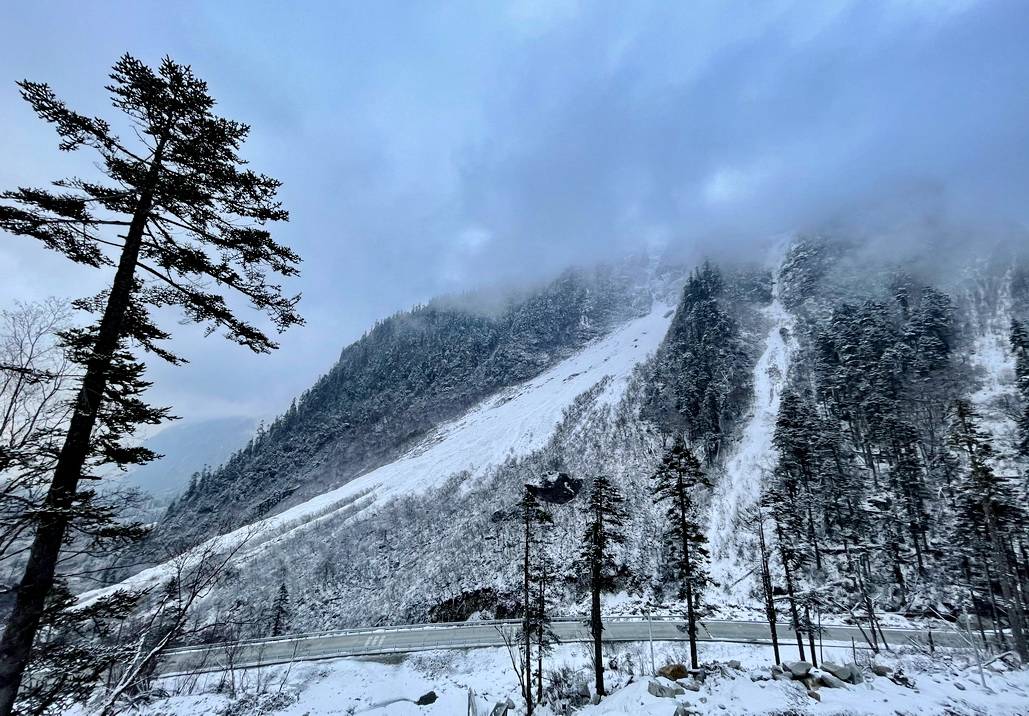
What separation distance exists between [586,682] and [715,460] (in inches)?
1736

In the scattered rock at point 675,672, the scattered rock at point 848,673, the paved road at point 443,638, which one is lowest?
the paved road at point 443,638

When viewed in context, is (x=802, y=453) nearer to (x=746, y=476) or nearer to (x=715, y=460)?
(x=746, y=476)

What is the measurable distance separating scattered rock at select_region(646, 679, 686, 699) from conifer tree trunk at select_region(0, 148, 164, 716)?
40.6ft

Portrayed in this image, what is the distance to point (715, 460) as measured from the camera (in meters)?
56.0

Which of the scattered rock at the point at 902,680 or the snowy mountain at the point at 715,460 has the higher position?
the snowy mountain at the point at 715,460

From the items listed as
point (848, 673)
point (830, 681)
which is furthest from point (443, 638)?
point (848, 673)

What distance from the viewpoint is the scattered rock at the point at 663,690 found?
11324 mm

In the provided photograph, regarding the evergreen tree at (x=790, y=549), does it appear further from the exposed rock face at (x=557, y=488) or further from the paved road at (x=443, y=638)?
the exposed rock face at (x=557, y=488)

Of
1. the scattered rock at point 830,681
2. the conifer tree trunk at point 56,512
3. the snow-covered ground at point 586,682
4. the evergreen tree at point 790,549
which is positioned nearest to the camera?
the conifer tree trunk at point 56,512

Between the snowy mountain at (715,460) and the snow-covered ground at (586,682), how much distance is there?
275 inches

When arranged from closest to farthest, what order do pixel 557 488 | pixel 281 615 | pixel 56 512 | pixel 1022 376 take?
pixel 56 512, pixel 281 615, pixel 1022 376, pixel 557 488

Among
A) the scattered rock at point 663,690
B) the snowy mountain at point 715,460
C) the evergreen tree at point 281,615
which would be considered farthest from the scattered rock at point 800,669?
the evergreen tree at point 281,615

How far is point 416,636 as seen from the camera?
99.0 feet

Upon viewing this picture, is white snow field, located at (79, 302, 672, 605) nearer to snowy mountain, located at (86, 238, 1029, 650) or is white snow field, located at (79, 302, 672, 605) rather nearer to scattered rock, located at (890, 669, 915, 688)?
snowy mountain, located at (86, 238, 1029, 650)
